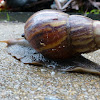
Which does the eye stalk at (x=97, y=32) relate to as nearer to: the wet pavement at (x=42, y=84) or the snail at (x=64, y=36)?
the snail at (x=64, y=36)

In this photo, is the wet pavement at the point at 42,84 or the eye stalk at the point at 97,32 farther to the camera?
the eye stalk at the point at 97,32

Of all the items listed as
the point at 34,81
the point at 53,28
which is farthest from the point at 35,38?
the point at 34,81

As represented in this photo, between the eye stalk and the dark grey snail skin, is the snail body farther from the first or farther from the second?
the dark grey snail skin

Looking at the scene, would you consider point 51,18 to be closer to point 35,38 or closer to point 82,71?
point 35,38

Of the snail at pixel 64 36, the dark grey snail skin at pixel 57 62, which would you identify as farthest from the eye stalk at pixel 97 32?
the dark grey snail skin at pixel 57 62

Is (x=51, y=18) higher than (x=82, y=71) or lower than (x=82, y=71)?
higher

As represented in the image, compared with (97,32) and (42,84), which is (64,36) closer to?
(97,32)

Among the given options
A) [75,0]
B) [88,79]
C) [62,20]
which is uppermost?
[75,0]

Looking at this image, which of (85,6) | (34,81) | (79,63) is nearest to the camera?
(34,81)
